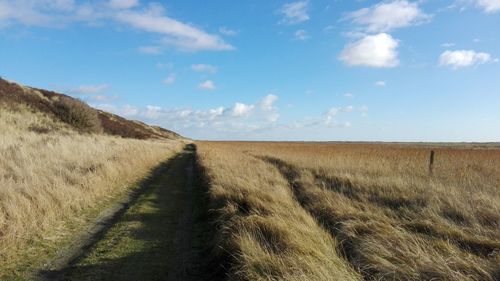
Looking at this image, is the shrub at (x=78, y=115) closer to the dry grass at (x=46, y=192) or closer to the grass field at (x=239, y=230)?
the dry grass at (x=46, y=192)

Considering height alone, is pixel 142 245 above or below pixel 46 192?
below

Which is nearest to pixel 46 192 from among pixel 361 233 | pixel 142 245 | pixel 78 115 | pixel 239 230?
pixel 142 245

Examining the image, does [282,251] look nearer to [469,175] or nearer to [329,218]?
[329,218]

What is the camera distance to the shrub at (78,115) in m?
38.4

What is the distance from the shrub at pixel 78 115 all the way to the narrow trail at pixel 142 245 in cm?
3110

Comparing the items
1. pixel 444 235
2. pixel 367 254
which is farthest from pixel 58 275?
pixel 444 235

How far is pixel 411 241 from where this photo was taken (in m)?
5.62

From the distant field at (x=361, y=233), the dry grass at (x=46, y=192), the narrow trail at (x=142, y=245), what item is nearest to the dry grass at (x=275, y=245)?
the distant field at (x=361, y=233)

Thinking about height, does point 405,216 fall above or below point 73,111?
below

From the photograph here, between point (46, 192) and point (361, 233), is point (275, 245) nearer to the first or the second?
point (361, 233)

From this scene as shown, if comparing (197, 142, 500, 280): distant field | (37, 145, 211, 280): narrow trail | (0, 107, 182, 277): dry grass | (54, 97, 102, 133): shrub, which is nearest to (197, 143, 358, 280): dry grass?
(197, 142, 500, 280): distant field

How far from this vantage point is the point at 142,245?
6.59 meters

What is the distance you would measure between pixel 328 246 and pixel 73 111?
125 feet

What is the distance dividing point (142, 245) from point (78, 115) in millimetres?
35986
